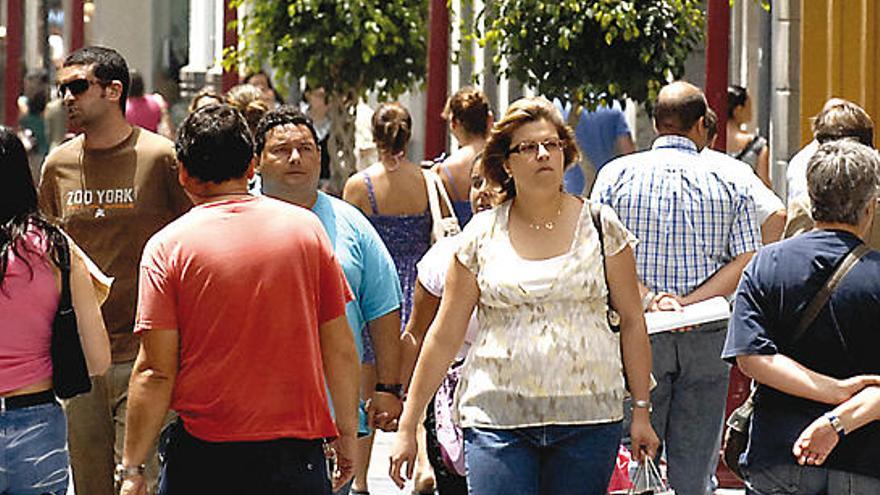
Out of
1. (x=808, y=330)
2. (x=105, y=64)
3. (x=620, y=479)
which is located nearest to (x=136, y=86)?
(x=105, y=64)

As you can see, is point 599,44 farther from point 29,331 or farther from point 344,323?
point 29,331

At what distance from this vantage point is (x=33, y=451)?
6.69 metres

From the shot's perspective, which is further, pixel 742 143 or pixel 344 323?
pixel 742 143

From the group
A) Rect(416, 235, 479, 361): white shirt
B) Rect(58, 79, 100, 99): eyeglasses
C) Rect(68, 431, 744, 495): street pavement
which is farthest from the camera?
Rect(68, 431, 744, 495): street pavement

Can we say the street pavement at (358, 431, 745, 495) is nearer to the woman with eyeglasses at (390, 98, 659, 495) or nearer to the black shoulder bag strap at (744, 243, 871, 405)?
the woman with eyeglasses at (390, 98, 659, 495)

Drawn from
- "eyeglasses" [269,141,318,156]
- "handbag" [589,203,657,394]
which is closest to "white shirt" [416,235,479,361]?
"eyeglasses" [269,141,318,156]

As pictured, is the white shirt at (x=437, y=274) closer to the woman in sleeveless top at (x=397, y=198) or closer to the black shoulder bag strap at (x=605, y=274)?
Answer: the black shoulder bag strap at (x=605, y=274)

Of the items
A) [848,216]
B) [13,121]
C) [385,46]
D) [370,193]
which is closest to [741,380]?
[370,193]

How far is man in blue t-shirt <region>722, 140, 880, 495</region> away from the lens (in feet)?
22.1

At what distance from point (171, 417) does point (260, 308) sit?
185cm

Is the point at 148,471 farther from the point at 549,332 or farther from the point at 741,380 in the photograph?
the point at 741,380

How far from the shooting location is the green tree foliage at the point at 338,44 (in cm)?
1881

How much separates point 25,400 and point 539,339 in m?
1.55

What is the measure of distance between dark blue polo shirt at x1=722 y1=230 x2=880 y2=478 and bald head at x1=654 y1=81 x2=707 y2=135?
247 cm
